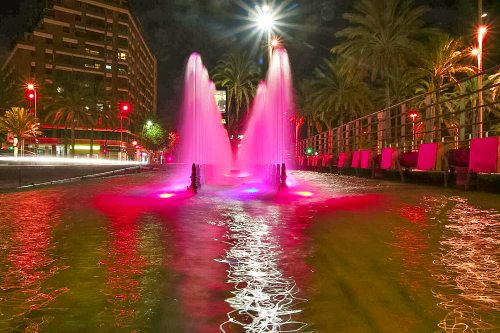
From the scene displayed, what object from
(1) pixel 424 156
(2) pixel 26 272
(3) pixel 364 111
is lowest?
(2) pixel 26 272

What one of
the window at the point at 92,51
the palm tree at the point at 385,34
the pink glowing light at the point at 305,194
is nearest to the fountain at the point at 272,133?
the pink glowing light at the point at 305,194

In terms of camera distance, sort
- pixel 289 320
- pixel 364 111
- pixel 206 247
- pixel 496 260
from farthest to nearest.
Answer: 1. pixel 364 111
2. pixel 206 247
3. pixel 496 260
4. pixel 289 320

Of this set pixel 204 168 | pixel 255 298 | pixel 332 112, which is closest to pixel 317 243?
pixel 255 298

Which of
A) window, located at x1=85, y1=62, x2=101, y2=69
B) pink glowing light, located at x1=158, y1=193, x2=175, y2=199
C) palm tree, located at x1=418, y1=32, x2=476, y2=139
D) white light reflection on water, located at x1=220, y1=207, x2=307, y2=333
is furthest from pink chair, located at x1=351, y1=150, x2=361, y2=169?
window, located at x1=85, y1=62, x2=101, y2=69

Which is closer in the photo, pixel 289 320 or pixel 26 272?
pixel 289 320

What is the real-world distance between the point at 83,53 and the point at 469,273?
103 metres

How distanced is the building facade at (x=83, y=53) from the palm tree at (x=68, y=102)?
9.46 m

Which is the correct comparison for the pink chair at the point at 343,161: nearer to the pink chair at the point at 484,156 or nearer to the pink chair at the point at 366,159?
the pink chair at the point at 366,159

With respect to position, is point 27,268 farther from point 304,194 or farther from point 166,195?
point 304,194

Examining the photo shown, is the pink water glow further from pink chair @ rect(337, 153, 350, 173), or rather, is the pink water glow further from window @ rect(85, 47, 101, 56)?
window @ rect(85, 47, 101, 56)

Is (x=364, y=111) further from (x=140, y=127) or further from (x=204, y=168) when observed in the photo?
(x=140, y=127)

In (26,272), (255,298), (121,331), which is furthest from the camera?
(26,272)

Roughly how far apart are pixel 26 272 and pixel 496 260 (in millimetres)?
4241

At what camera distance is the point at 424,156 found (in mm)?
13102
